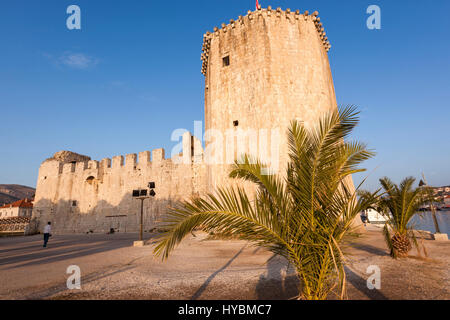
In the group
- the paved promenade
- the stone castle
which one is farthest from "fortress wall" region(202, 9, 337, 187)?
the paved promenade

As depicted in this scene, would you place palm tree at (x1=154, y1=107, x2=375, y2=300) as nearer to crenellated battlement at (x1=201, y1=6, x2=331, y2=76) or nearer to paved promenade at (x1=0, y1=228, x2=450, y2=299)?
paved promenade at (x1=0, y1=228, x2=450, y2=299)

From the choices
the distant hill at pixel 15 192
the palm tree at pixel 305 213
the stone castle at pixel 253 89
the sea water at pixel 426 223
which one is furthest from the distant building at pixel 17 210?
the sea water at pixel 426 223

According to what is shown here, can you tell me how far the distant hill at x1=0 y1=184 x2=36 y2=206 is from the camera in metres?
91.2

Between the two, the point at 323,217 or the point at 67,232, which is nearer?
the point at 323,217

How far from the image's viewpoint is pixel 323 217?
3.15 metres

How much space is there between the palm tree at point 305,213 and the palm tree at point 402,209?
4.30 metres

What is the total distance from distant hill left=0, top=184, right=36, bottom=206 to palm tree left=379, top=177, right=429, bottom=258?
113m

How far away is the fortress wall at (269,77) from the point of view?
1325cm

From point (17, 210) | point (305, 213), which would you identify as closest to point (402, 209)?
point (305, 213)

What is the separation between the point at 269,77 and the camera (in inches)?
528

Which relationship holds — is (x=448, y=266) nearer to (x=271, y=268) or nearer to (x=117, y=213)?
(x=271, y=268)

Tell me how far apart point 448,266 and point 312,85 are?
10.8m

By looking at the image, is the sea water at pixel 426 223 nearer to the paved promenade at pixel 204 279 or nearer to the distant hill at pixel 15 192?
the paved promenade at pixel 204 279
